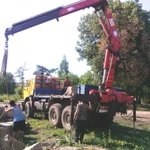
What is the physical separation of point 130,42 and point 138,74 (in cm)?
332

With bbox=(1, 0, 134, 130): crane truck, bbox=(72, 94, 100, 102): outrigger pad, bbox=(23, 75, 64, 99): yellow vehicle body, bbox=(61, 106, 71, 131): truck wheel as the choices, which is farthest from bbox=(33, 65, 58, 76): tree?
bbox=(72, 94, 100, 102): outrigger pad

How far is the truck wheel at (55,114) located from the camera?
1390 centimetres

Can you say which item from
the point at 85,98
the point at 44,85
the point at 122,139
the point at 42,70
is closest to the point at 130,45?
the point at 42,70

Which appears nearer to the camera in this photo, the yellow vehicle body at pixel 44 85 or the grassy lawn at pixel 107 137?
the grassy lawn at pixel 107 137

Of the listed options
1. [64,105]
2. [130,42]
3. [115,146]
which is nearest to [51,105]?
[64,105]

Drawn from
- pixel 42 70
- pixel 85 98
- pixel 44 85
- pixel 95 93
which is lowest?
pixel 85 98

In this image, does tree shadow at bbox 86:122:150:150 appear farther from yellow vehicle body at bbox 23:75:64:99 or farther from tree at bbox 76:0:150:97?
tree at bbox 76:0:150:97

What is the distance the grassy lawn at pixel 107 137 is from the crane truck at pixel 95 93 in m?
0.70

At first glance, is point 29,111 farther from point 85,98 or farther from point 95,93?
point 85,98

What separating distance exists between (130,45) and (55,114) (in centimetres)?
1717

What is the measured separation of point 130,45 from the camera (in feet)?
97.0

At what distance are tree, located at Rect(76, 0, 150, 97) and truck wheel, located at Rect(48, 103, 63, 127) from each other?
50.6ft

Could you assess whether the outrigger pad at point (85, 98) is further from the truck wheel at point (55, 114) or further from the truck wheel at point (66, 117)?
the truck wheel at point (55, 114)

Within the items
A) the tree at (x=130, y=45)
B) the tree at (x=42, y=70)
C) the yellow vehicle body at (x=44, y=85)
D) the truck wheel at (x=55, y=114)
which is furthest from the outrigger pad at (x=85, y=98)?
the tree at (x=130, y=45)
